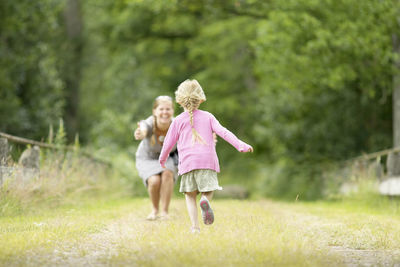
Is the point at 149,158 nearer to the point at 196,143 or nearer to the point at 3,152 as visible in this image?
the point at 3,152

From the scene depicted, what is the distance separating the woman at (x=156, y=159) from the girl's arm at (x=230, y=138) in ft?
6.93

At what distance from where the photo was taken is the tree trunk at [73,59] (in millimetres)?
27422

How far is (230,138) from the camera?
6449 millimetres

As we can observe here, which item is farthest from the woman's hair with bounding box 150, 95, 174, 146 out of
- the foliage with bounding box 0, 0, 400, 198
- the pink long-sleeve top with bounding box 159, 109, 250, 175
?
the foliage with bounding box 0, 0, 400, 198

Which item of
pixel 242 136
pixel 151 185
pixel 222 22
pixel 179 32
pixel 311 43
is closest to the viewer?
pixel 151 185

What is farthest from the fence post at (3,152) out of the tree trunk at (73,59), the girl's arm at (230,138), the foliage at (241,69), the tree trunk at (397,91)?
the tree trunk at (73,59)

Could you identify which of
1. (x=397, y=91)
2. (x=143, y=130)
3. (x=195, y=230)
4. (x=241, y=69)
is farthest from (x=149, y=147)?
(x=241, y=69)

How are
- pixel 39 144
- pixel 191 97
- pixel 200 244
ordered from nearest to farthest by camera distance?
pixel 200 244
pixel 191 97
pixel 39 144

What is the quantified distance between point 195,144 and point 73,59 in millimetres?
22518

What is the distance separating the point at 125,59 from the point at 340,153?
1062 centimetres

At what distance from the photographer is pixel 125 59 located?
85.0 ft

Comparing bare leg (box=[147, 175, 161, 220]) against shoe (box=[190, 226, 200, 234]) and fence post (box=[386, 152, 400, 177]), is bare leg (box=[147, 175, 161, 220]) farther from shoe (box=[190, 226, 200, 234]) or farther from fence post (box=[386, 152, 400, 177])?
fence post (box=[386, 152, 400, 177])

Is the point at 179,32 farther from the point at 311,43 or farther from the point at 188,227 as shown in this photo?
the point at 188,227

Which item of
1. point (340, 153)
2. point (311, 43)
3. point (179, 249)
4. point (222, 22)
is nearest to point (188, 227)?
point (179, 249)
